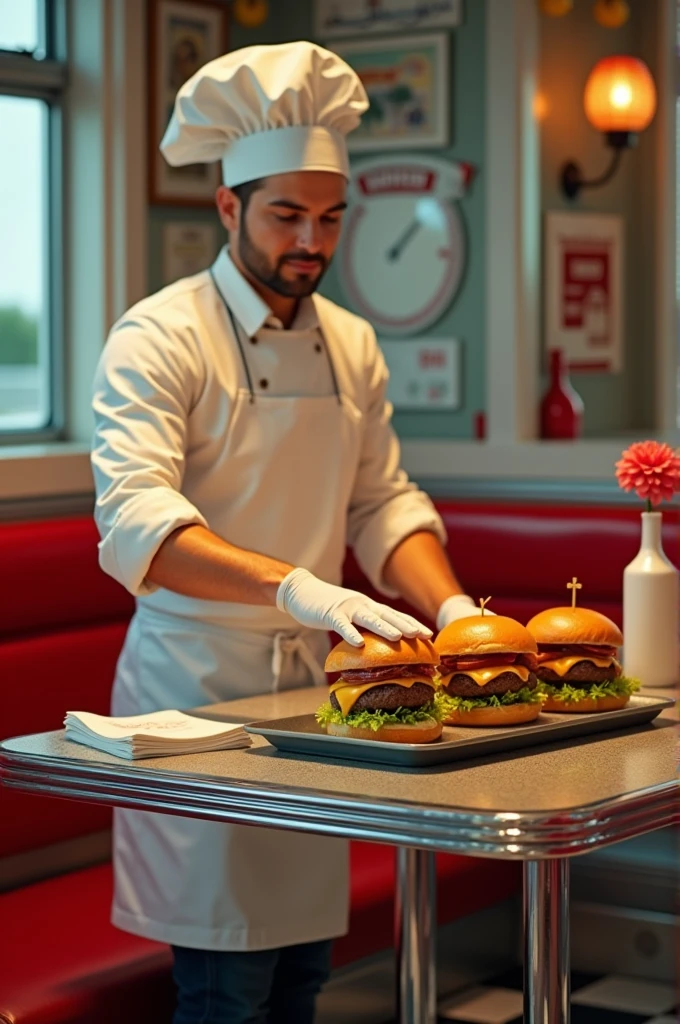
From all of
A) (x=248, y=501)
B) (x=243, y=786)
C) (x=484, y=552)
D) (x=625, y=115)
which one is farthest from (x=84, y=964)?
(x=625, y=115)

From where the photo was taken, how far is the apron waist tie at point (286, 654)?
9.73 ft

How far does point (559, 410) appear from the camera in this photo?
472 centimetres

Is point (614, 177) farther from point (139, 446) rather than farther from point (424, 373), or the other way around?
point (139, 446)

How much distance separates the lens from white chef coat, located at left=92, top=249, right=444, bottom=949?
2.81 metres

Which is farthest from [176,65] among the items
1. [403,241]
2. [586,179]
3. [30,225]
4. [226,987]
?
[226,987]

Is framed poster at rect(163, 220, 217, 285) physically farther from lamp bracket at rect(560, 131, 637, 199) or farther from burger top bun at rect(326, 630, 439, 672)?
burger top bun at rect(326, 630, 439, 672)

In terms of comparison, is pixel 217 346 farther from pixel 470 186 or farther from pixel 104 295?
pixel 470 186

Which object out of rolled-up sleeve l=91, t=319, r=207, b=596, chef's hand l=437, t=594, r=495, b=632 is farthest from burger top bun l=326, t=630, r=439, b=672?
chef's hand l=437, t=594, r=495, b=632

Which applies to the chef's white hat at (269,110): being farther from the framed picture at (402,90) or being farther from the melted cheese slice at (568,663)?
the framed picture at (402,90)

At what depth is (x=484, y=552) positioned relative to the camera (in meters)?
4.39

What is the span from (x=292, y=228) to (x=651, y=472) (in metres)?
0.78

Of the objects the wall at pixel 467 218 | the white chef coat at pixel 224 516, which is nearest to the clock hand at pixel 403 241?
the wall at pixel 467 218

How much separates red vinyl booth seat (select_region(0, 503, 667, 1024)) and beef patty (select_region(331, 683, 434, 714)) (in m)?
0.91

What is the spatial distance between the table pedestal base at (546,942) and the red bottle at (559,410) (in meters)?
2.57
